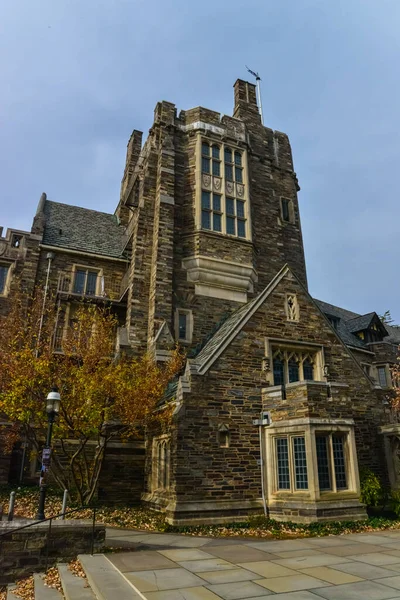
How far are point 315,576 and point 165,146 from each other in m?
21.8

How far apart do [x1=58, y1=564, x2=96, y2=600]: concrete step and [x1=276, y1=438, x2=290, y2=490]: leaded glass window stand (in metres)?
7.90

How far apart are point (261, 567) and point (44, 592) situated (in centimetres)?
392

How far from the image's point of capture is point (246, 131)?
27.3 metres

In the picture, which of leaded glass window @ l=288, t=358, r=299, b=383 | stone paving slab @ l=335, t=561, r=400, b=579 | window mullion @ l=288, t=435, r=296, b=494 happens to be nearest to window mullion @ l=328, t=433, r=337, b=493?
window mullion @ l=288, t=435, r=296, b=494

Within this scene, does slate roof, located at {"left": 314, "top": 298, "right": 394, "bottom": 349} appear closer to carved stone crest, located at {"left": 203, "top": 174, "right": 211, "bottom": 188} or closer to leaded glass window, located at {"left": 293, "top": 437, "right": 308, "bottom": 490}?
carved stone crest, located at {"left": 203, "top": 174, "right": 211, "bottom": 188}

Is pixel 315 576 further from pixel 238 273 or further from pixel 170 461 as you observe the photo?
pixel 238 273

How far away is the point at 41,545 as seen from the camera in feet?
29.2

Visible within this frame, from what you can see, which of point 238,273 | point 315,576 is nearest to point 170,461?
point 315,576

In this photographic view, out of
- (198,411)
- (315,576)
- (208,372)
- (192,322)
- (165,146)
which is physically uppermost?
(165,146)

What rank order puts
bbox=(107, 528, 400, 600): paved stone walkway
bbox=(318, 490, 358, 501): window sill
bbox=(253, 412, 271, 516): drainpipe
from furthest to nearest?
bbox=(253, 412, 271, 516): drainpipe < bbox=(318, 490, 358, 501): window sill < bbox=(107, 528, 400, 600): paved stone walkway

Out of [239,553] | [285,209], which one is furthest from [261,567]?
[285,209]

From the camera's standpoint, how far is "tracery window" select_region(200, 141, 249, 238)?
78.3 ft

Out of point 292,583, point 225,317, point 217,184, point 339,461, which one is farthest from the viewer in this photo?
point 217,184

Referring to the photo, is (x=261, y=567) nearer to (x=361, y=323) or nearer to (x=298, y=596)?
(x=298, y=596)
